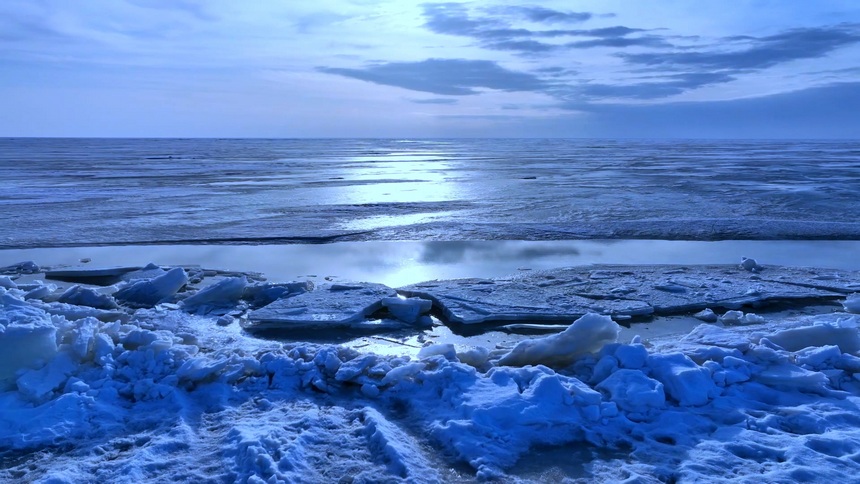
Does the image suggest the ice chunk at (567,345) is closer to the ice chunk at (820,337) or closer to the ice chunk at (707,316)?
the ice chunk at (820,337)

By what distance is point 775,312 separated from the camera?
6.16 metres

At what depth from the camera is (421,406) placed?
3984 millimetres

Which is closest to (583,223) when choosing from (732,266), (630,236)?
(630,236)

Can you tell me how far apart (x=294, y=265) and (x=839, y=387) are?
6.11m

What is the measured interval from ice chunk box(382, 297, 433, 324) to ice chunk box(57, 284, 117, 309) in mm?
2795

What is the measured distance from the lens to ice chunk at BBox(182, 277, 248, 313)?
6.28 m

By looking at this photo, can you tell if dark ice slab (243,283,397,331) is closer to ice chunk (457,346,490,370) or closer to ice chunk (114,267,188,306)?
ice chunk (114,267,188,306)

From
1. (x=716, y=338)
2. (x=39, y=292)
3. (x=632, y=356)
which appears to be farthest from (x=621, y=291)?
(x=39, y=292)

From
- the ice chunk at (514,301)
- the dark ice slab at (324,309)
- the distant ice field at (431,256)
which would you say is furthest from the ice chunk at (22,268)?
the ice chunk at (514,301)

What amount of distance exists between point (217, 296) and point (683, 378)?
449 centimetres

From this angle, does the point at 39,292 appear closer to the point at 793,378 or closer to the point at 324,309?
the point at 324,309

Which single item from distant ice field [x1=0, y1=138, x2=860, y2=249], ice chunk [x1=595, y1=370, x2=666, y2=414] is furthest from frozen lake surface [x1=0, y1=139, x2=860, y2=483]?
distant ice field [x1=0, y1=138, x2=860, y2=249]

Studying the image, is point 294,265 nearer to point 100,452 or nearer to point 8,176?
point 100,452

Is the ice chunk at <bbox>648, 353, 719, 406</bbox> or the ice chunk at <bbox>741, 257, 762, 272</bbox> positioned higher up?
the ice chunk at <bbox>741, 257, 762, 272</bbox>
